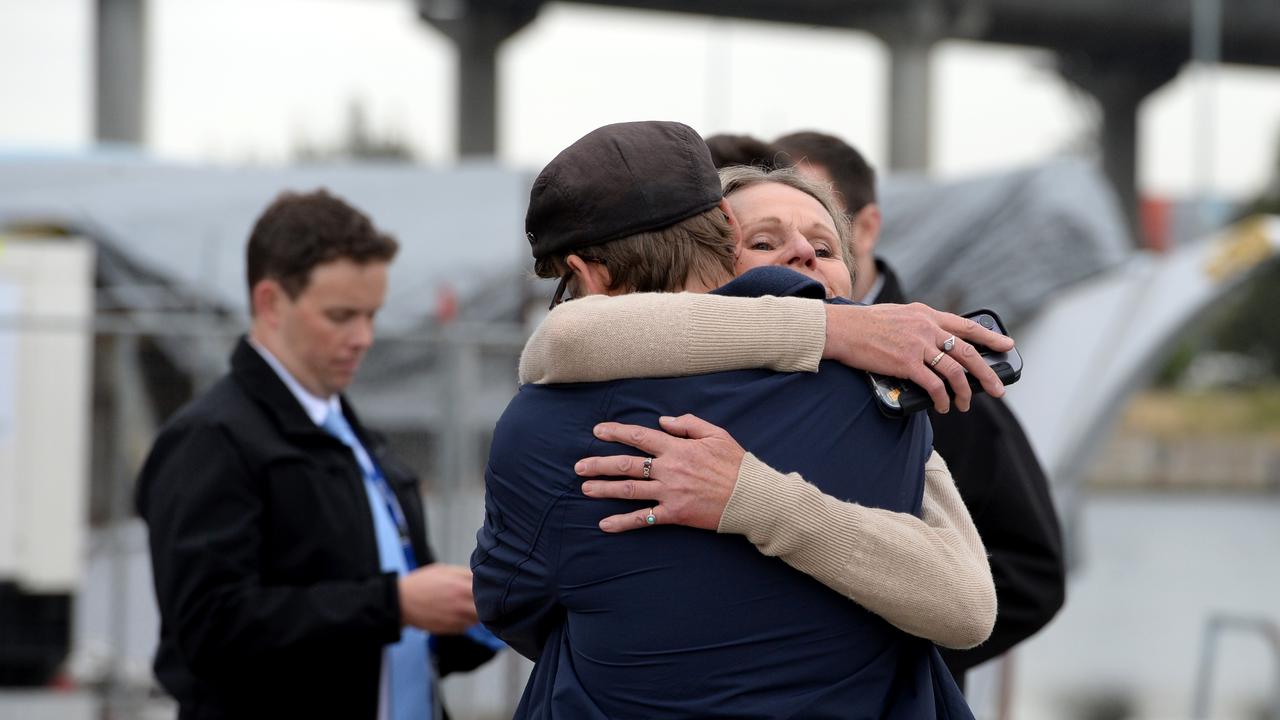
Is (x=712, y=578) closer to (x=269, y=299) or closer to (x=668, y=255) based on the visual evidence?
(x=668, y=255)

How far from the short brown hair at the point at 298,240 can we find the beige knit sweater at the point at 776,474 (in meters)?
1.42

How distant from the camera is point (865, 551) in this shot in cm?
152

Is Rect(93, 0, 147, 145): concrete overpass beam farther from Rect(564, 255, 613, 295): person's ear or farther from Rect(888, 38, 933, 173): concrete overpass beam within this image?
Rect(564, 255, 613, 295): person's ear

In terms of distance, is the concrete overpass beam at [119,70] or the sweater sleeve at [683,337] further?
the concrete overpass beam at [119,70]

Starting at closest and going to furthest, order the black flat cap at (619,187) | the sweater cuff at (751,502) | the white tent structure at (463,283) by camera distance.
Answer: the sweater cuff at (751,502)
the black flat cap at (619,187)
the white tent structure at (463,283)

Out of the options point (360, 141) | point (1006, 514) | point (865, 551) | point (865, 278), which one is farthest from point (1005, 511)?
point (360, 141)

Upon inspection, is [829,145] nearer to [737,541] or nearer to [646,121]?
[646,121]

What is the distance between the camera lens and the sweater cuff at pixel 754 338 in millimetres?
1532

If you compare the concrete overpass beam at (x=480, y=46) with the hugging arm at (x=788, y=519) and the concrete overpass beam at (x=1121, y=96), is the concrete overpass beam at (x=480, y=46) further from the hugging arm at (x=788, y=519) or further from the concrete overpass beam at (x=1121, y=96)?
the hugging arm at (x=788, y=519)

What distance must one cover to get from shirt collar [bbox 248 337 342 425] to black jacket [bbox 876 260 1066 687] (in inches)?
46.3

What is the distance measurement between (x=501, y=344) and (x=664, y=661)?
16.2 ft

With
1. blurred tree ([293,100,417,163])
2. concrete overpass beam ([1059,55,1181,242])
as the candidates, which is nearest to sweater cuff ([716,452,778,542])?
concrete overpass beam ([1059,55,1181,242])

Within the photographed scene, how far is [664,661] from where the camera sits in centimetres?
154

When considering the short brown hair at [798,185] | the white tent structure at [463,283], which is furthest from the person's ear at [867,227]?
the white tent structure at [463,283]
